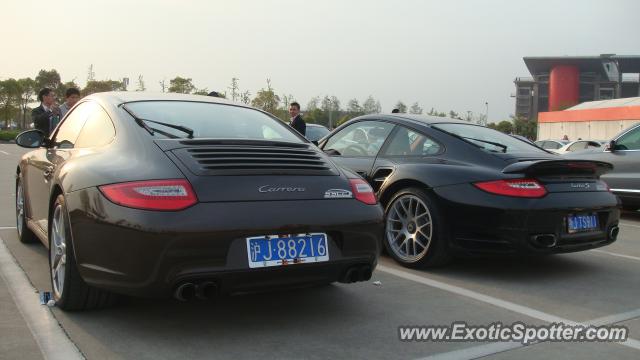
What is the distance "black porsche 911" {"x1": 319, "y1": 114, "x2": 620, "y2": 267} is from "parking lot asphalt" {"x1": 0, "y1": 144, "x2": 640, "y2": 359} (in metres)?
0.29

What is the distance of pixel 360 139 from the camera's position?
5973mm

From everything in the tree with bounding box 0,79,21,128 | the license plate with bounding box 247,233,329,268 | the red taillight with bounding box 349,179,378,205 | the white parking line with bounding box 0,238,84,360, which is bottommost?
the white parking line with bounding box 0,238,84,360

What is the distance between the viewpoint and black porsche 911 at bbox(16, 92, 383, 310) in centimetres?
295

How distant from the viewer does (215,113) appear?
401 centimetres

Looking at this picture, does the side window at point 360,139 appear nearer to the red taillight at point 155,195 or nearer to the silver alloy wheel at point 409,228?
the silver alloy wheel at point 409,228

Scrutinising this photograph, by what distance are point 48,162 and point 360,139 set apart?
9.45 ft

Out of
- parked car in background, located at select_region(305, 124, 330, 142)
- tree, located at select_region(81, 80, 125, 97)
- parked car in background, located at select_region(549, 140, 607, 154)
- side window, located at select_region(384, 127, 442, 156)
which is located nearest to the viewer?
side window, located at select_region(384, 127, 442, 156)

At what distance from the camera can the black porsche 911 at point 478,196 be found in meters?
4.51

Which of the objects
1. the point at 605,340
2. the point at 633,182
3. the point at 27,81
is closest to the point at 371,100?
the point at 27,81

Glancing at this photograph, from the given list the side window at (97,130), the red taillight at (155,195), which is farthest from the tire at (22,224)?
the red taillight at (155,195)

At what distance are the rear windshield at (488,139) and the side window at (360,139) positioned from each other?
58cm

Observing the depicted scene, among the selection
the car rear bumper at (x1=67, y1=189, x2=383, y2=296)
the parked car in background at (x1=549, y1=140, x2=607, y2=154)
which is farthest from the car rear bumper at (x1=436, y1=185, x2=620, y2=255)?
the parked car in background at (x1=549, y1=140, x2=607, y2=154)

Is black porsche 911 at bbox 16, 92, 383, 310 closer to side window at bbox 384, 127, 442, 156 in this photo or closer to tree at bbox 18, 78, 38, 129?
side window at bbox 384, 127, 442, 156

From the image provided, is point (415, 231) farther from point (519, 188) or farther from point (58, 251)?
point (58, 251)
